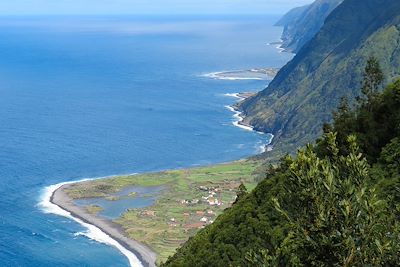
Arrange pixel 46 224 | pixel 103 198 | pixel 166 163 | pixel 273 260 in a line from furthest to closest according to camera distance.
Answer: pixel 166 163 < pixel 103 198 < pixel 46 224 < pixel 273 260

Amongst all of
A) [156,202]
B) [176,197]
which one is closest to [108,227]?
[156,202]

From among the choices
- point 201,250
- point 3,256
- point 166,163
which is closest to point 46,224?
point 3,256

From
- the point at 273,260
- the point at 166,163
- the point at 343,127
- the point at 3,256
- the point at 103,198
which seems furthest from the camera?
the point at 166,163

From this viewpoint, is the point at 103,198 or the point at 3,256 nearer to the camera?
the point at 3,256

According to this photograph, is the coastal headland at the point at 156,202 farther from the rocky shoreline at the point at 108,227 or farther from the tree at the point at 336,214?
the tree at the point at 336,214

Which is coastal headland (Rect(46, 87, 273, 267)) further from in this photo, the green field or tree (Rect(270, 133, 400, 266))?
tree (Rect(270, 133, 400, 266))

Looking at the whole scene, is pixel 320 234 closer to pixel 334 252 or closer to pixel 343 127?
pixel 334 252

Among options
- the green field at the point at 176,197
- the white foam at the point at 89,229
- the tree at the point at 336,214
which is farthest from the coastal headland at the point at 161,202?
the tree at the point at 336,214
